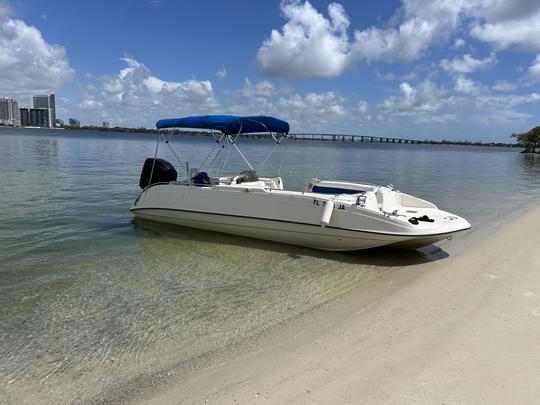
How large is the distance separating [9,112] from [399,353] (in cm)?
23306

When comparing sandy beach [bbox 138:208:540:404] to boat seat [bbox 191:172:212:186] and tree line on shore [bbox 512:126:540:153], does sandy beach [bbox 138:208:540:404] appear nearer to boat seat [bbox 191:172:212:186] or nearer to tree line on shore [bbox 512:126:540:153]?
boat seat [bbox 191:172:212:186]

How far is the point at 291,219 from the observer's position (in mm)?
8383

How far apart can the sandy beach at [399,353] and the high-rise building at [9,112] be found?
751 ft

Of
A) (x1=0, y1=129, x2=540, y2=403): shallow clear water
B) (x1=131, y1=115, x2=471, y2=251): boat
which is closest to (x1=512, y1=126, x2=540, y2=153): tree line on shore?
(x1=0, y1=129, x2=540, y2=403): shallow clear water

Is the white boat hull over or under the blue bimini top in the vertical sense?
under

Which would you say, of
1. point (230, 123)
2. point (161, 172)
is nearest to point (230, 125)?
point (230, 123)

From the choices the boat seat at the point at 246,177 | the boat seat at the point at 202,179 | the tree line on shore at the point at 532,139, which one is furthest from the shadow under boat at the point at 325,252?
the tree line on shore at the point at 532,139

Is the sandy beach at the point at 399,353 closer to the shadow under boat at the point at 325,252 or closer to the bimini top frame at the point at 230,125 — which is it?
the shadow under boat at the point at 325,252

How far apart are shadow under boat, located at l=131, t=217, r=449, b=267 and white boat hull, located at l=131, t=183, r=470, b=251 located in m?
0.14

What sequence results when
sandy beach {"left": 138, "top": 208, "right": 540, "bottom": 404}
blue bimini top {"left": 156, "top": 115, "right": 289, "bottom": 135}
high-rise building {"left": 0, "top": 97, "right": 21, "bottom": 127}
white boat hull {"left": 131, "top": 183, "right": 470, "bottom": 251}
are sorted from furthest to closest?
high-rise building {"left": 0, "top": 97, "right": 21, "bottom": 127}, blue bimini top {"left": 156, "top": 115, "right": 289, "bottom": 135}, white boat hull {"left": 131, "top": 183, "right": 470, "bottom": 251}, sandy beach {"left": 138, "top": 208, "right": 540, "bottom": 404}

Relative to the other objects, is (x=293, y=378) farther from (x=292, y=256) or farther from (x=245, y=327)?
(x=292, y=256)

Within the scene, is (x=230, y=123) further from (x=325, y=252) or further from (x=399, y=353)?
(x=399, y=353)

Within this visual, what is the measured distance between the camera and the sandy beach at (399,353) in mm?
3600

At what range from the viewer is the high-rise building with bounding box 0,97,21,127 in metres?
191
